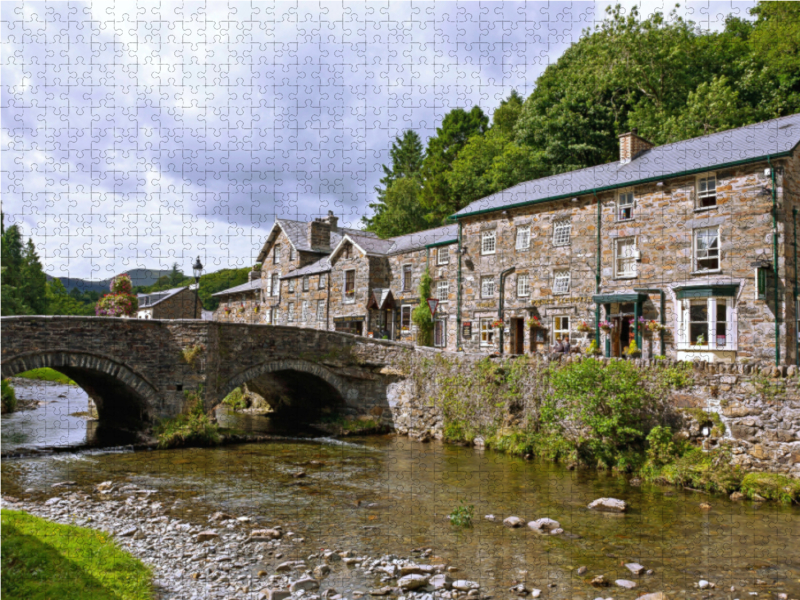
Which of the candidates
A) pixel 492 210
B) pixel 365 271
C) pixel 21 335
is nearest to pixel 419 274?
pixel 365 271

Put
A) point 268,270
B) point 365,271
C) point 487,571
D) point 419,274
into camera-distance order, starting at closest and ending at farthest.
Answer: point 487,571
point 419,274
point 365,271
point 268,270

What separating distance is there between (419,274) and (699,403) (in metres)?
19.6

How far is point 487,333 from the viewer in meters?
29.8

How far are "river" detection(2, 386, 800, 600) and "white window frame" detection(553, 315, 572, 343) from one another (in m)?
8.16

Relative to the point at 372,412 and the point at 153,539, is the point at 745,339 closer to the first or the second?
the point at 372,412

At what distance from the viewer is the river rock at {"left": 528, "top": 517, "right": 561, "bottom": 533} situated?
39.4 feet

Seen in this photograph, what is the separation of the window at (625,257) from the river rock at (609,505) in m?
12.7

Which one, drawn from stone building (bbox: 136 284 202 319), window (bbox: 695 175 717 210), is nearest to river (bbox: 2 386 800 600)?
window (bbox: 695 175 717 210)

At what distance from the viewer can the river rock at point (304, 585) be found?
8859 millimetres

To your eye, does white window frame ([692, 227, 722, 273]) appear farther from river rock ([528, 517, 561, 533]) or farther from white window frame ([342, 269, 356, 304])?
white window frame ([342, 269, 356, 304])

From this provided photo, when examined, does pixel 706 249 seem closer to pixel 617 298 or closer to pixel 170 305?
pixel 617 298

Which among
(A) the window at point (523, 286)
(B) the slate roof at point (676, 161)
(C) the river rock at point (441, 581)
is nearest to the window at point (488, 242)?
(B) the slate roof at point (676, 161)

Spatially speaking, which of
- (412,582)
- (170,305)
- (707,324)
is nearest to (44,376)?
(170,305)

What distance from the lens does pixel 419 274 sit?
34.5 metres
